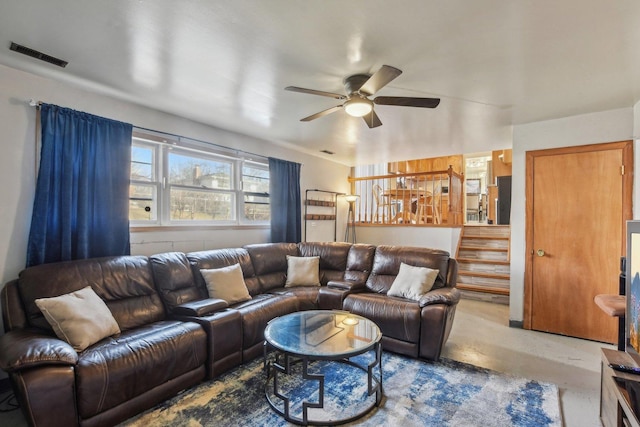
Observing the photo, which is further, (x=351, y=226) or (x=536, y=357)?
(x=351, y=226)

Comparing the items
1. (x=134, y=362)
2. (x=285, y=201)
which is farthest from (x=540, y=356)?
→ (x=285, y=201)

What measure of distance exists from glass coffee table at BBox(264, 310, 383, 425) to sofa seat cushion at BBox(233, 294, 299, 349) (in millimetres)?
288

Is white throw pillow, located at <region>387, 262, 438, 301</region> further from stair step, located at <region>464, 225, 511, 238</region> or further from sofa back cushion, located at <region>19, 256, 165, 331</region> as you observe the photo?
stair step, located at <region>464, 225, 511, 238</region>

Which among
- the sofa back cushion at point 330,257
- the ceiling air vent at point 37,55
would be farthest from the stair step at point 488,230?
the ceiling air vent at point 37,55

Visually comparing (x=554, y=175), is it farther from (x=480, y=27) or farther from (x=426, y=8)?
(x=426, y=8)

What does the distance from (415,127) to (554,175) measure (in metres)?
1.67

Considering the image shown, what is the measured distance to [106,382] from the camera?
1.81 m

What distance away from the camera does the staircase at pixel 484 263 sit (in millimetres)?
4844

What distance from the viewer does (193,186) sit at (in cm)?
378

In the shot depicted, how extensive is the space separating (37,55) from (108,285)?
179 cm

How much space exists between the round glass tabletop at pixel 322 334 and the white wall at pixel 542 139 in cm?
235

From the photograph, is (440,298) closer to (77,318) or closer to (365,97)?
(365,97)

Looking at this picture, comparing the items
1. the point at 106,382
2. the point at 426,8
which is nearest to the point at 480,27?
the point at 426,8

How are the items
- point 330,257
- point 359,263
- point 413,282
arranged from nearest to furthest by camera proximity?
1. point 413,282
2. point 359,263
3. point 330,257
